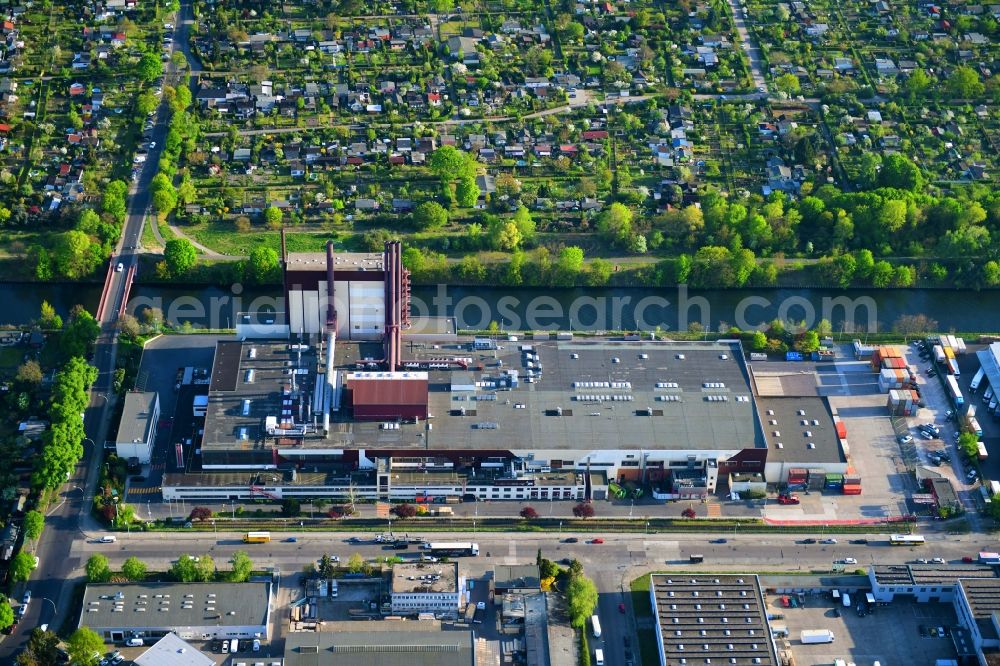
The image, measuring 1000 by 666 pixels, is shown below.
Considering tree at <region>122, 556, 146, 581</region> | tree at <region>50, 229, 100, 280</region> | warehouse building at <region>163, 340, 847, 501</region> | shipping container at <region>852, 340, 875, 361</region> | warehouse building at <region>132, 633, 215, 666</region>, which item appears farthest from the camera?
tree at <region>50, 229, 100, 280</region>

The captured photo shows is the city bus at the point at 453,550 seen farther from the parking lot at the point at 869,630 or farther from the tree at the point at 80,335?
the tree at the point at 80,335

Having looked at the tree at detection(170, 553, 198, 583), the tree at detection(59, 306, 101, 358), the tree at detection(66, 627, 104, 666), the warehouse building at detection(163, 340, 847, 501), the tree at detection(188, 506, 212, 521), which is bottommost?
the tree at detection(66, 627, 104, 666)

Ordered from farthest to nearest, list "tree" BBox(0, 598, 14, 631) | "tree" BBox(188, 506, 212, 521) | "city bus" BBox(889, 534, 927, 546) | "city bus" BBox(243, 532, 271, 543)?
1. "city bus" BBox(889, 534, 927, 546)
2. "tree" BBox(188, 506, 212, 521)
3. "city bus" BBox(243, 532, 271, 543)
4. "tree" BBox(0, 598, 14, 631)

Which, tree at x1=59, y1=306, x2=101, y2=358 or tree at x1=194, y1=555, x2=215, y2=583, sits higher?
tree at x1=59, y1=306, x2=101, y2=358

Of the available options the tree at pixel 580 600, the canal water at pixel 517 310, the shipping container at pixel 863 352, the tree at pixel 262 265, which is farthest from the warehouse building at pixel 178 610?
the shipping container at pixel 863 352

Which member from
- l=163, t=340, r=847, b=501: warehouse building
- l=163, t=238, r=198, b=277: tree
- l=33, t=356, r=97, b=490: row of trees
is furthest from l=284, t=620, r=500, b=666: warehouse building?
l=163, t=238, r=198, b=277: tree

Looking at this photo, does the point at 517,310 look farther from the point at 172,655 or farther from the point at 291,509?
the point at 172,655

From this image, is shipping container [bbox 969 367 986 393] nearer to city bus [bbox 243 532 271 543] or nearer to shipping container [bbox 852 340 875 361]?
shipping container [bbox 852 340 875 361]
